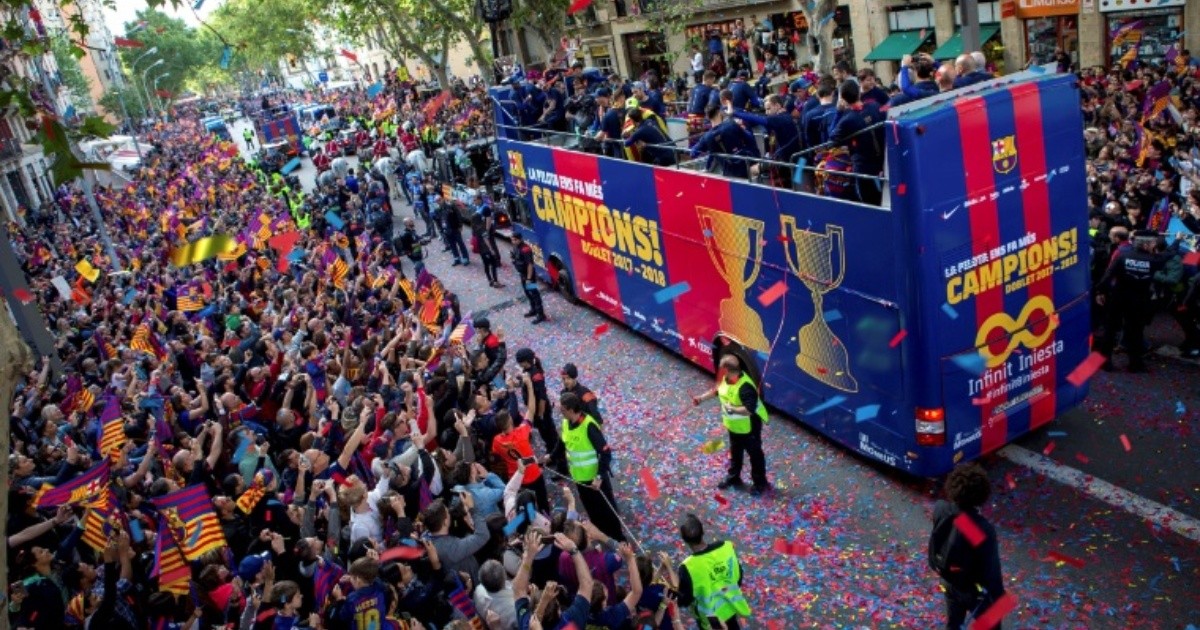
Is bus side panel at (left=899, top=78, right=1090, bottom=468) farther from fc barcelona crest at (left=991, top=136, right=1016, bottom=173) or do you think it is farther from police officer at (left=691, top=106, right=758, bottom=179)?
police officer at (left=691, top=106, right=758, bottom=179)

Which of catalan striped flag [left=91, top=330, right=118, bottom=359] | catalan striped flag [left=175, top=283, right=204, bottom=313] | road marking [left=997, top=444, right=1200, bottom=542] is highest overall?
catalan striped flag [left=175, top=283, right=204, bottom=313]

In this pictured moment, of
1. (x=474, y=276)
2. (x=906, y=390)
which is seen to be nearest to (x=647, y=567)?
(x=906, y=390)

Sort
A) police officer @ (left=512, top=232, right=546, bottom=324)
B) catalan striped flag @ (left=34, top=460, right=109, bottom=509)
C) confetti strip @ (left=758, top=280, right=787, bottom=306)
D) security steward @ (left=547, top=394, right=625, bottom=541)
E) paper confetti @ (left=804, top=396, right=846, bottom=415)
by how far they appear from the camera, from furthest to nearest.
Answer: police officer @ (left=512, top=232, right=546, bottom=324)
confetti strip @ (left=758, top=280, right=787, bottom=306)
paper confetti @ (left=804, top=396, right=846, bottom=415)
security steward @ (left=547, top=394, right=625, bottom=541)
catalan striped flag @ (left=34, top=460, right=109, bottom=509)

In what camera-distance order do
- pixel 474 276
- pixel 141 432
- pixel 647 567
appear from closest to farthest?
pixel 647 567 → pixel 141 432 → pixel 474 276

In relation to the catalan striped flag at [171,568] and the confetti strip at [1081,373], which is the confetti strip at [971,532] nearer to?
the confetti strip at [1081,373]

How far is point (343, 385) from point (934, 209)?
641 cm

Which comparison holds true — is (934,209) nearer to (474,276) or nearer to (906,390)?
(906,390)

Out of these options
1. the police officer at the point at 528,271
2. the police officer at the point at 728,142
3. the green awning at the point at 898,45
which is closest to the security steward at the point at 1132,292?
the police officer at the point at 728,142

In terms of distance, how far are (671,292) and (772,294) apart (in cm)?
258

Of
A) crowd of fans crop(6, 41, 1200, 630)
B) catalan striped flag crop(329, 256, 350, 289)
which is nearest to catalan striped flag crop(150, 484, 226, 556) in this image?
crowd of fans crop(6, 41, 1200, 630)

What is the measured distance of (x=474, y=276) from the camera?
19719 millimetres

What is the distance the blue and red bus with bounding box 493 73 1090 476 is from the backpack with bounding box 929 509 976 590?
6.67ft

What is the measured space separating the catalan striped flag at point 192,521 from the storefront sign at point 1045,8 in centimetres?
2134

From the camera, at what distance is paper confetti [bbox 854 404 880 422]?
848 centimetres
